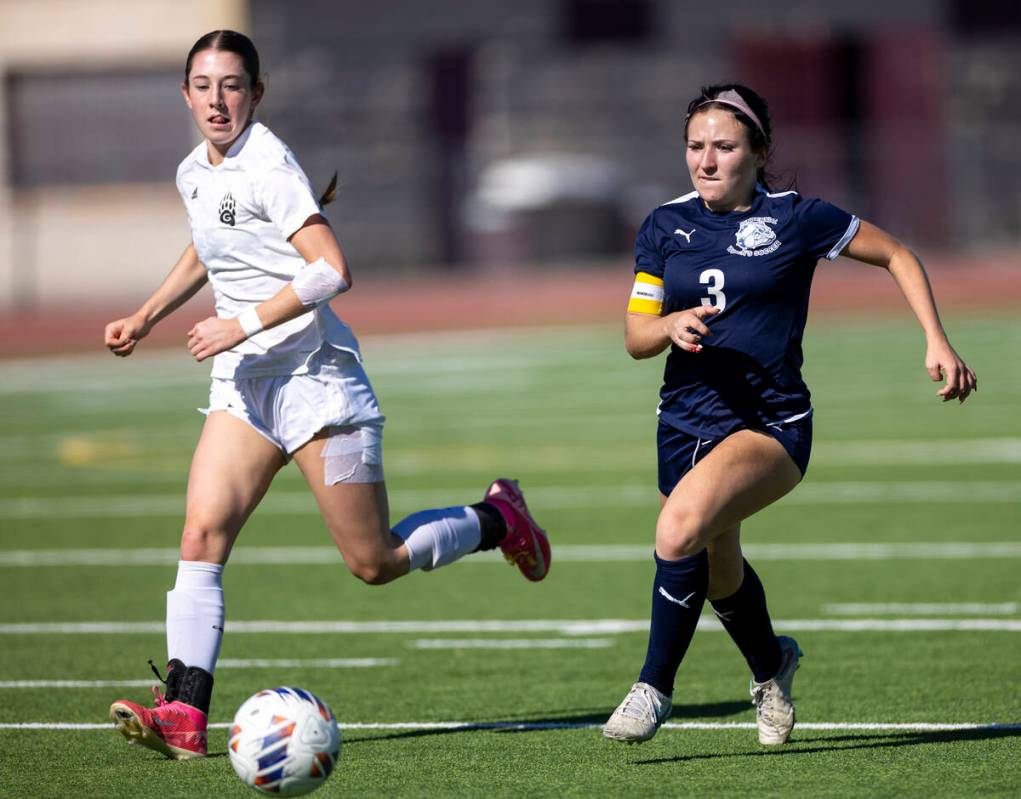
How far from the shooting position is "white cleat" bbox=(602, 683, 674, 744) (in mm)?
6023

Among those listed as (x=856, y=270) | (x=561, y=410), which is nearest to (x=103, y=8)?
(x=856, y=270)

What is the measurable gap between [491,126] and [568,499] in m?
26.8

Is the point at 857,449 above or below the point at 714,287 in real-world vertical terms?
below

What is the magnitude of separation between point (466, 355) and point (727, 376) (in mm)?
19996

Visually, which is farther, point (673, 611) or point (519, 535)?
point (519, 535)

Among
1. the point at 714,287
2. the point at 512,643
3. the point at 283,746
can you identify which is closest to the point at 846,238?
the point at 714,287

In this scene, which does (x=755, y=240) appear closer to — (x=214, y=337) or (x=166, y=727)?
(x=214, y=337)

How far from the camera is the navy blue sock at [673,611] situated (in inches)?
239

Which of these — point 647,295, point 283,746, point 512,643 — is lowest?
point 512,643

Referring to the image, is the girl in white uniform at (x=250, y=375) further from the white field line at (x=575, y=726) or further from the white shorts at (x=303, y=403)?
the white field line at (x=575, y=726)

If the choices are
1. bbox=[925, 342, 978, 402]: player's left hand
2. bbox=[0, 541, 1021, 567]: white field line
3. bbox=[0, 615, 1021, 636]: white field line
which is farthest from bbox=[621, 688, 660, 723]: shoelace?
bbox=[0, 541, 1021, 567]: white field line

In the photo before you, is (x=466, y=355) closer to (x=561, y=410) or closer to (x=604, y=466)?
(x=561, y=410)

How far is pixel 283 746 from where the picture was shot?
5.53m

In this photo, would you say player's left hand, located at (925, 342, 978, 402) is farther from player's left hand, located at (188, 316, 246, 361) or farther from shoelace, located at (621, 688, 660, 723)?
player's left hand, located at (188, 316, 246, 361)
